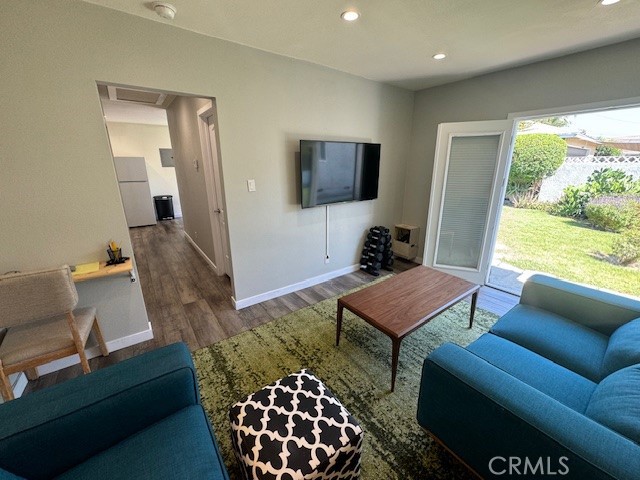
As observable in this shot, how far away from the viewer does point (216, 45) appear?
214cm

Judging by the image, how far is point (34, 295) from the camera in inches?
57.9

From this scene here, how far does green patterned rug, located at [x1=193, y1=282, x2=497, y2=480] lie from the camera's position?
138 cm

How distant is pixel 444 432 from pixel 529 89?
3322 mm

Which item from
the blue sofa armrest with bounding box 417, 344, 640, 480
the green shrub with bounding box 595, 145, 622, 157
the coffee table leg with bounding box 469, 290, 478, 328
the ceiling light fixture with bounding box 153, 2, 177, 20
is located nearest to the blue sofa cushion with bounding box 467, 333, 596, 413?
the blue sofa armrest with bounding box 417, 344, 640, 480

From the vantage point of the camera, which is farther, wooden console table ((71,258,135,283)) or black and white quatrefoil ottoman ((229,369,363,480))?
wooden console table ((71,258,135,283))

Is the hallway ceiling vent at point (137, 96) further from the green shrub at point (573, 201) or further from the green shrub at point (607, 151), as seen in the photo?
the green shrub at point (573, 201)

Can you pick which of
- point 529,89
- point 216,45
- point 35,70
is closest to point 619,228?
point 529,89

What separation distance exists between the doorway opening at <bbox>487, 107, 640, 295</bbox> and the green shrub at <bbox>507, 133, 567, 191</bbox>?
14 mm

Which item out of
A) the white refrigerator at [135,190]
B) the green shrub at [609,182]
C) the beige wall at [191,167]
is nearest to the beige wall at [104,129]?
the beige wall at [191,167]

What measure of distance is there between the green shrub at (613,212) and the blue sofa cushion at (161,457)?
520cm

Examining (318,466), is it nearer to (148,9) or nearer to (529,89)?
(148,9)

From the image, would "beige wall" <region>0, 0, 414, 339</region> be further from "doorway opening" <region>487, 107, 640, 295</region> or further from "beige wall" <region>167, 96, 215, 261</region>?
"doorway opening" <region>487, 107, 640, 295</region>

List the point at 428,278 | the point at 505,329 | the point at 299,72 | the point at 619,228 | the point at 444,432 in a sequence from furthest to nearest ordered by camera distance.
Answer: the point at 619,228 < the point at 299,72 < the point at 428,278 < the point at 505,329 < the point at 444,432

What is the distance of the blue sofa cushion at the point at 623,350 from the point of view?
125 cm
